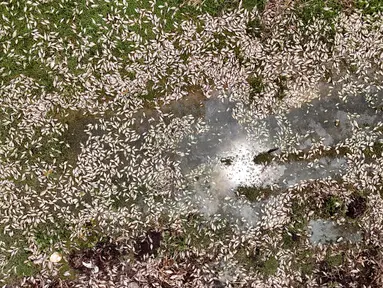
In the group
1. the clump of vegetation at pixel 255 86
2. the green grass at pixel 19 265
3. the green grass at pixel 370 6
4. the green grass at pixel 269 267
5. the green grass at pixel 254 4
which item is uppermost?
the green grass at pixel 370 6

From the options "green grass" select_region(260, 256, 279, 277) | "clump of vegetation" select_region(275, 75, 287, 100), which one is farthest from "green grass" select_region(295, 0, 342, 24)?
"green grass" select_region(260, 256, 279, 277)

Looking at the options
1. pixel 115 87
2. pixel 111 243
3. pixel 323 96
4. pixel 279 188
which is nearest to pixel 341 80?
pixel 323 96

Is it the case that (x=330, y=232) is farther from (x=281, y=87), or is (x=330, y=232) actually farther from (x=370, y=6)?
(x=370, y=6)

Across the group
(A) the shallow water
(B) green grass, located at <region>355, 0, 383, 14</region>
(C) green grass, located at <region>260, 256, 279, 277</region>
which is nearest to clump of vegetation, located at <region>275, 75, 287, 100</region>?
(B) green grass, located at <region>355, 0, 383, 14</region>

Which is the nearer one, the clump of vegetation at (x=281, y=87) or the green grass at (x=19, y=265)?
the green grass at (x=19, y=265)

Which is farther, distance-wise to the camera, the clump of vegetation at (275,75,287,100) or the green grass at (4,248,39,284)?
the clump of vegetation at (275,75,287,100)

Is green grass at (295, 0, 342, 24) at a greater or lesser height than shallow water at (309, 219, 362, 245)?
greater

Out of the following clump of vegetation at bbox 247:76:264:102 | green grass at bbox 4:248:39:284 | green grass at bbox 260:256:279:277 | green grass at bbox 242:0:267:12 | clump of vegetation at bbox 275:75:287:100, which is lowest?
green grass at bbox 4:248:39:284

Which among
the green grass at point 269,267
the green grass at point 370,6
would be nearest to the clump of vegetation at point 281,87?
the green grass at point 370,6

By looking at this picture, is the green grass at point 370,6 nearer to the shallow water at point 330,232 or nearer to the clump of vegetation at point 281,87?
the clump of vegetation at point 281,87

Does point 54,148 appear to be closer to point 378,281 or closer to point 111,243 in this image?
point 111,243

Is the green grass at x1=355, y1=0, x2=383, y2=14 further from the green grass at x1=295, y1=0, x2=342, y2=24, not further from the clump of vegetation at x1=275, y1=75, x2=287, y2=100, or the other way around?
the clump of vegetation at x1=275, y1=75, x2=287, y2=100
